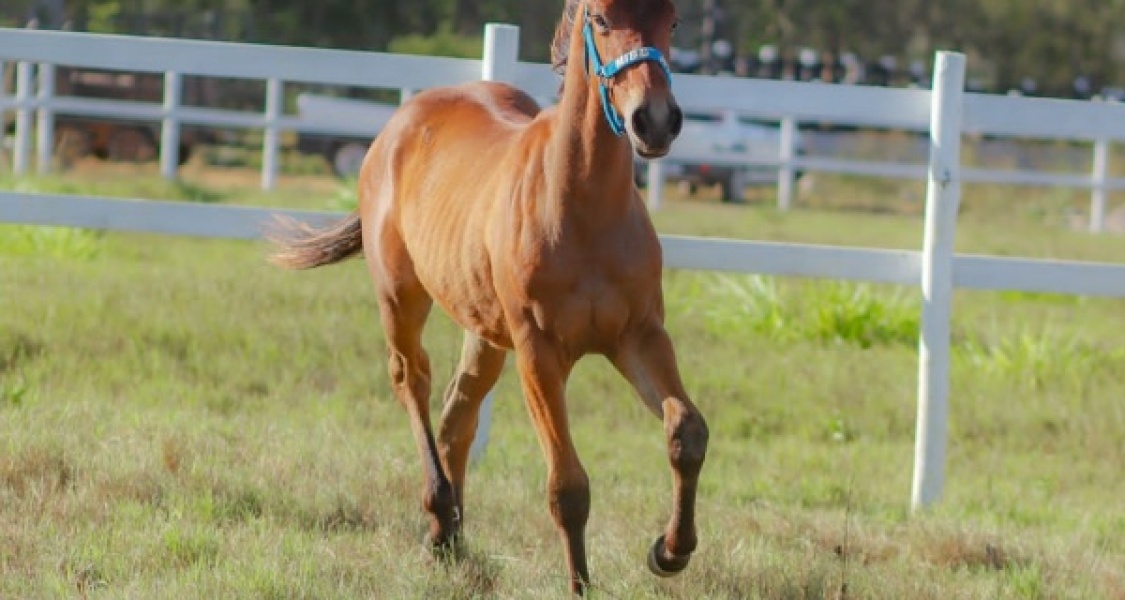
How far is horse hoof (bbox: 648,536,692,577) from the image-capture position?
5074mm

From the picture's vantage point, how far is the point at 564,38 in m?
5.33

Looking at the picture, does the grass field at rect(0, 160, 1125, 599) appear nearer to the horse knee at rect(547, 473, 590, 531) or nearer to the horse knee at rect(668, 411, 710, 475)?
the horse knee at rect(547, 473, 590, 531)

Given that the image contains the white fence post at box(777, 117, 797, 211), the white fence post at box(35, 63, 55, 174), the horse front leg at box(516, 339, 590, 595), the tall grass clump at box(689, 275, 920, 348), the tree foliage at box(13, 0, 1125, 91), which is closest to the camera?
the horse front leg at box(516, 339, 590, 595)

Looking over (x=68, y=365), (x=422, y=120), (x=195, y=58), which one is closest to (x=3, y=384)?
(x=68, y=365)

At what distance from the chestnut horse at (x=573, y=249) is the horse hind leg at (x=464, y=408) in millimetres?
216

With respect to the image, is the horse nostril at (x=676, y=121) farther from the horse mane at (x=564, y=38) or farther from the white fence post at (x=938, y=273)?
the white fence post at (x=938, y=273)

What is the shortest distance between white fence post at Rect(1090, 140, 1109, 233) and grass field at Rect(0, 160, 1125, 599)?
243 inches

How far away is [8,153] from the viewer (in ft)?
66.1

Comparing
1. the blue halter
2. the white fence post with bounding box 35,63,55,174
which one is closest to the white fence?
the blue halter

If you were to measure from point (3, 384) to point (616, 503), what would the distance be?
3.11 m

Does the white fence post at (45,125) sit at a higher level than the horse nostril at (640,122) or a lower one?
lower

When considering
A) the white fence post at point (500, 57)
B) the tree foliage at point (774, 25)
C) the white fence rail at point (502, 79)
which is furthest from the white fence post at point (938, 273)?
the tree foliage at point (774, 25)

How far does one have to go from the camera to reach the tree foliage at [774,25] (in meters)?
34.8

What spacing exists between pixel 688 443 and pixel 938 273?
2485 mm
